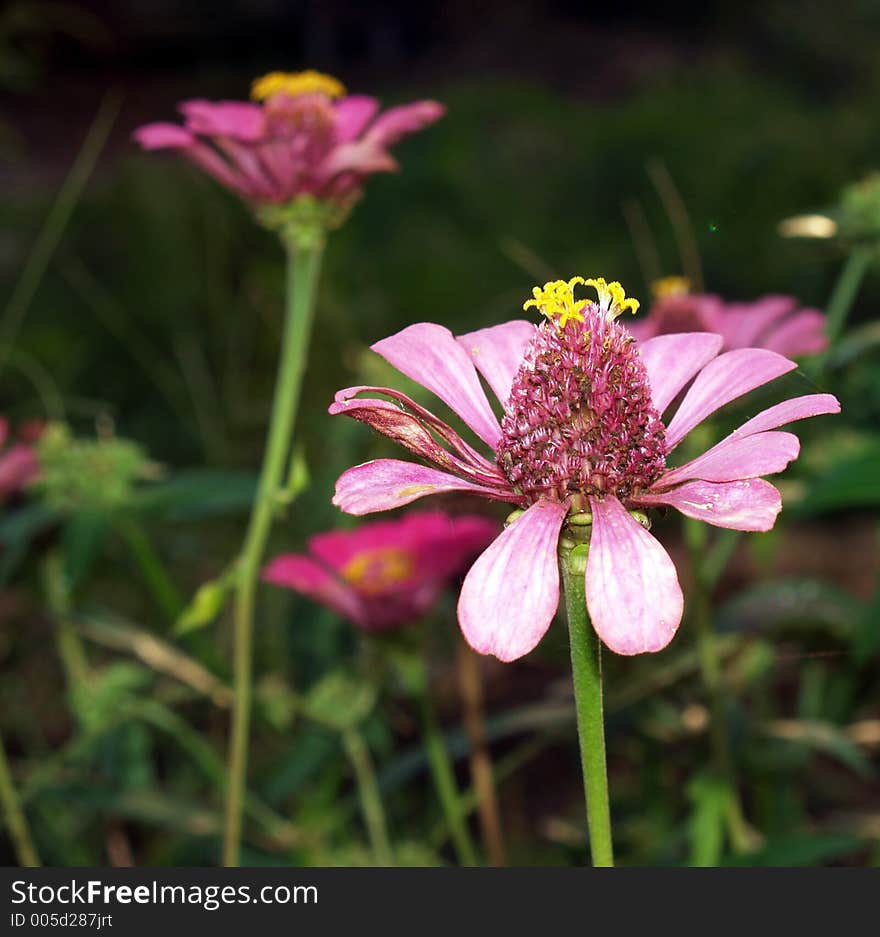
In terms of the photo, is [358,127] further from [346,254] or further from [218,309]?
[346,254]

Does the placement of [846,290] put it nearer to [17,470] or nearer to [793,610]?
[793,610]

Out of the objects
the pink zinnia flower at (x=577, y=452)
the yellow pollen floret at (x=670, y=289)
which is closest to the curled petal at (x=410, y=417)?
the pink zinnia flower at (x=577, y=452)

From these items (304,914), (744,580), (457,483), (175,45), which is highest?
(175,45)

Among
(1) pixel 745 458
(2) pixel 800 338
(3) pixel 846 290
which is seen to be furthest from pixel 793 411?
(3) pixel 846 290

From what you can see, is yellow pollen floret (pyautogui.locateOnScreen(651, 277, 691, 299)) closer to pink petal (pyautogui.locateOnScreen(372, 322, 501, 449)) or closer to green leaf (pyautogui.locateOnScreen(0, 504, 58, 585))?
pink petal (pyautogui.locateOnScreen(372, 322, 501, 449))

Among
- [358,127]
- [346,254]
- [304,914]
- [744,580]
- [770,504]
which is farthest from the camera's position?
[346,254]

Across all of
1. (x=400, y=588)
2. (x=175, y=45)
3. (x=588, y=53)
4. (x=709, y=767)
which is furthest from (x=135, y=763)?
(x=175, y=45)

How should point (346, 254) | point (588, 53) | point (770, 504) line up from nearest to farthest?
point (770, 504) → point (346, 254) → point (588, 53)
